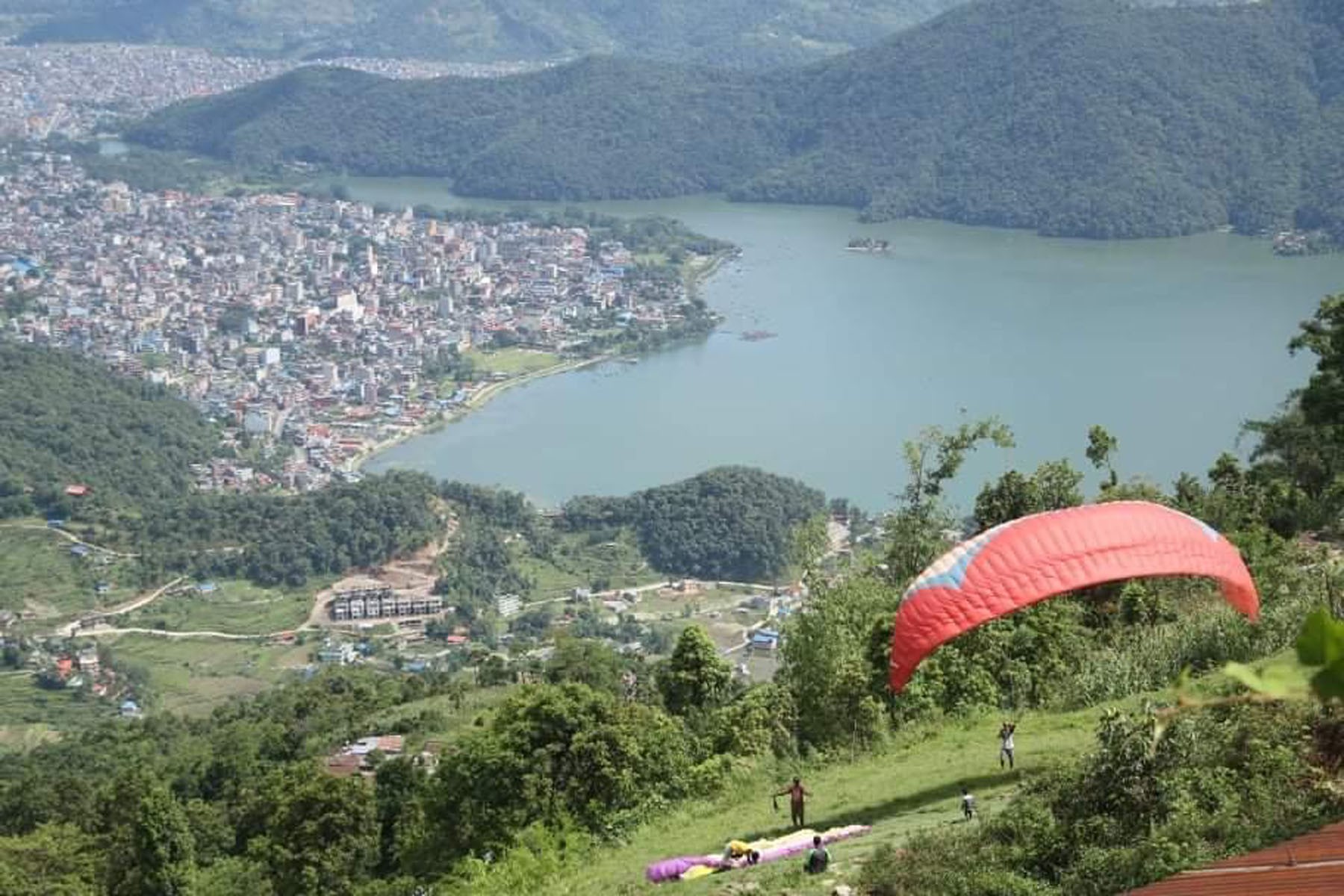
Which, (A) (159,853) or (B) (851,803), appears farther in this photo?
(A) (159,853)

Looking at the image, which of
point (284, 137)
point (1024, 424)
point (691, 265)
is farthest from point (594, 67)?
point (1024, 424)

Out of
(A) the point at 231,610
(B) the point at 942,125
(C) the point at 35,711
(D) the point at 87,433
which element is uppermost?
(B) the point at 942,125

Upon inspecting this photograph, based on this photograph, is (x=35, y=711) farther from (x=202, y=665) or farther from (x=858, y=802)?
(x=858, y=802)

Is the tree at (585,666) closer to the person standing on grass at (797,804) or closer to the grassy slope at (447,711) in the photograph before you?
the grassy slope at (447,711)

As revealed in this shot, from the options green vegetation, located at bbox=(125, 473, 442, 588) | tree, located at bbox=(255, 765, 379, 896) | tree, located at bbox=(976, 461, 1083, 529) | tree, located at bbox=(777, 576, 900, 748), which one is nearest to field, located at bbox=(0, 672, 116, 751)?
green vegetation, located at bbox=(125, 473, 442, 588)

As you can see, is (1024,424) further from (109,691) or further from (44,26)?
(44,26)

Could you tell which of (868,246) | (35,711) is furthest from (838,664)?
(868,246)
